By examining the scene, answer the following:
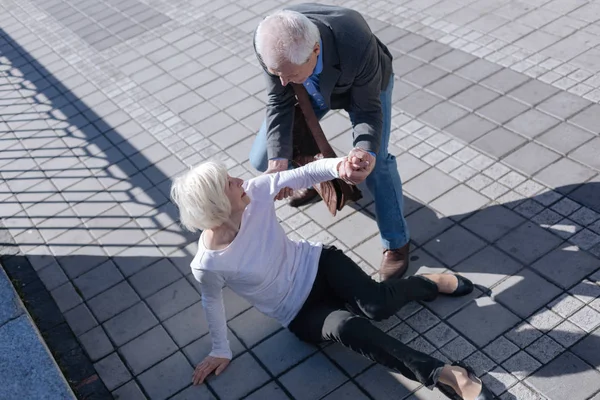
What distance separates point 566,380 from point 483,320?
586 mm

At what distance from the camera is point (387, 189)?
4438mm

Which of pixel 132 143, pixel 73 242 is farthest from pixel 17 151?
pixel 73 242

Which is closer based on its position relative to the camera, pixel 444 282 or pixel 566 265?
pixel 444 282

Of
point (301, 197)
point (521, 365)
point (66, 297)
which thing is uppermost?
point (521, 365)

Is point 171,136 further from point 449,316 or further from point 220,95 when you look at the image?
point 449,316

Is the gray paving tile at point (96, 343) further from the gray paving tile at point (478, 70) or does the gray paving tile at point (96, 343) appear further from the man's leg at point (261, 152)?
the gray paving tile at point (478, 70)

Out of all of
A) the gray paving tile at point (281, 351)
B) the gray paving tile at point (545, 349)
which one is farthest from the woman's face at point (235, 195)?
the gray paving tile at point (545, 349)

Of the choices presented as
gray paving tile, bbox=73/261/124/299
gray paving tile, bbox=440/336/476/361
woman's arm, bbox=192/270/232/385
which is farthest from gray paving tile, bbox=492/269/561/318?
gray paving tile, bbox=73/261/124/299

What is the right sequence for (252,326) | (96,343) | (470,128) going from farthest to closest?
(470,128)
(96,343)
(252,326)

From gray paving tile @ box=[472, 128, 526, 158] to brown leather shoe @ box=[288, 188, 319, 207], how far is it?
1.32 meters

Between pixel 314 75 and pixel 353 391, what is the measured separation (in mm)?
1746

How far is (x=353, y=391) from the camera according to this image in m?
3.93

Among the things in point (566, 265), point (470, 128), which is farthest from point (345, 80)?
point (470, 128)

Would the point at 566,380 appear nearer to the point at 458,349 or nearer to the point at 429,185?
the point at 458,349
